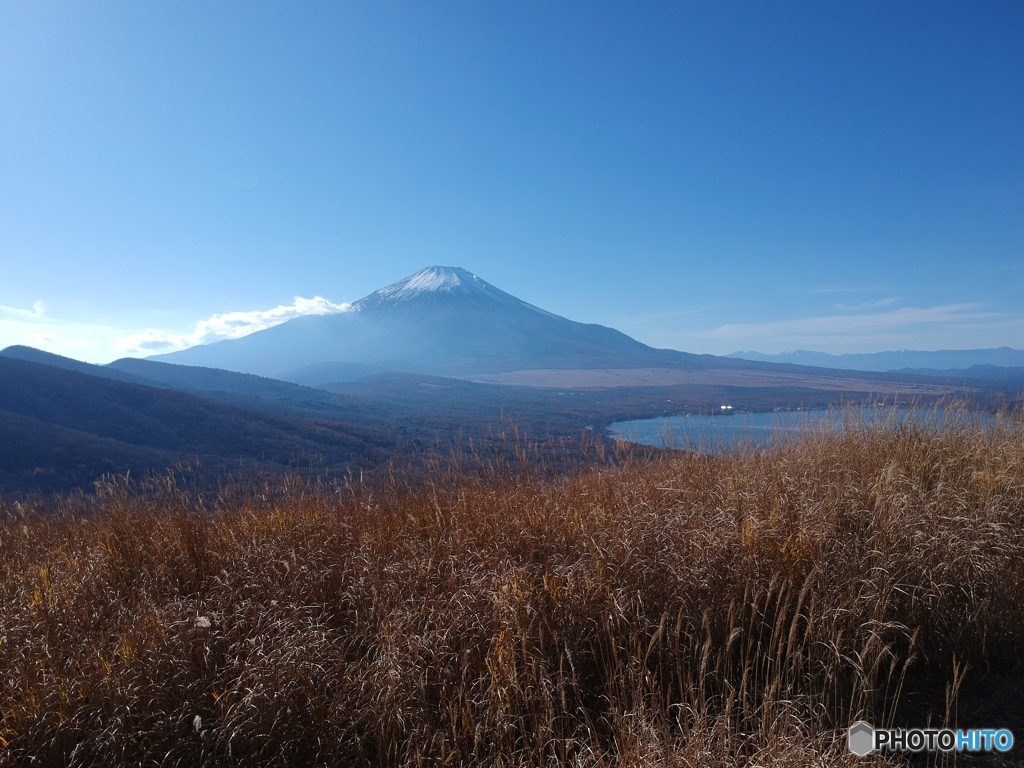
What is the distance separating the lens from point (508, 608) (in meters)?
2.71

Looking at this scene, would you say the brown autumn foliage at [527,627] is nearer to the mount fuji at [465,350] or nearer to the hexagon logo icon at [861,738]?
the hexagon logo icon at [861,738]

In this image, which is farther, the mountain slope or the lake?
the mountain slope

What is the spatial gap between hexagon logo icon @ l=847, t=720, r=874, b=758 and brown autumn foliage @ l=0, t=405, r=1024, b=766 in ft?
0.15

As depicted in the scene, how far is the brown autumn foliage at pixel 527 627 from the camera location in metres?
2.22

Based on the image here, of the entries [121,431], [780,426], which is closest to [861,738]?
[780,426]

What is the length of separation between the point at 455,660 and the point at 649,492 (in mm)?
2363

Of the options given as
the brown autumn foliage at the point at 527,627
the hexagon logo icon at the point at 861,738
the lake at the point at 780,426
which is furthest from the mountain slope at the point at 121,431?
the hexagon logo icon at the point at 861,738
